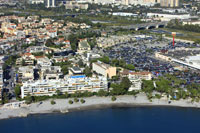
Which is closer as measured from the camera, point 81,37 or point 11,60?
point 11,60

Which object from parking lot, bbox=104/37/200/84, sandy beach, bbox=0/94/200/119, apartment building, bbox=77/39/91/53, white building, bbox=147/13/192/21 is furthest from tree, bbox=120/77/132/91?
white building, bbox=147/13/192/21

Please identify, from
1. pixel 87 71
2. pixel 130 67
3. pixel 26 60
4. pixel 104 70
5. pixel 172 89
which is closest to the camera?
pixel 172 89

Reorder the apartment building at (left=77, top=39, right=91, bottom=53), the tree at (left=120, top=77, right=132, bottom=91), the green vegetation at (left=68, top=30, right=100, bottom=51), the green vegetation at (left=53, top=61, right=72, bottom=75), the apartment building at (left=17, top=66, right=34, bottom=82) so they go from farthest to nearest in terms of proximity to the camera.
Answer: the green vegetation at (left=68, top=30, right=100, bottom=51) → the apartment building at (left=77, top=39, right=91, bottom=53) → the green vegetation at (left=53, top=61, right=72, bottom=75) → the apartment building at (left=17, top=66, right=34, bottom=82) → the tree at (left=120, top=77, right=132, bottom=91)

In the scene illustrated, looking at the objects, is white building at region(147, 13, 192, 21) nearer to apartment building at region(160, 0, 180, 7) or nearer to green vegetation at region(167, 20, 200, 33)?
green vegetation at region(167, 20, 200, 33)

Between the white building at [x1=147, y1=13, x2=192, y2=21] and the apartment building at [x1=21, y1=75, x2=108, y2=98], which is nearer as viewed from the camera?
the apartment building at [x1=21, y1=75, x2=108, y2=98]

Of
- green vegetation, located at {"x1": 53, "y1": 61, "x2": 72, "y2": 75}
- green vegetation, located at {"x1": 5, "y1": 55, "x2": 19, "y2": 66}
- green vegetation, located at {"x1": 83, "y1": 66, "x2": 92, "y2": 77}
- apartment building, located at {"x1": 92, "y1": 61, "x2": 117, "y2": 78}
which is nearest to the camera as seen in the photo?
apartment building, located at {"x1": 92, "y1": 61, "x2": 117, "y2": 78}

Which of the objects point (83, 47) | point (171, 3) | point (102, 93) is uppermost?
point (171, 3)

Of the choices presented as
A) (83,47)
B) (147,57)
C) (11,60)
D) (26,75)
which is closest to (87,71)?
(26,75)

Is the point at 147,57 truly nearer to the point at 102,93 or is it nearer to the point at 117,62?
the point at 117,62
